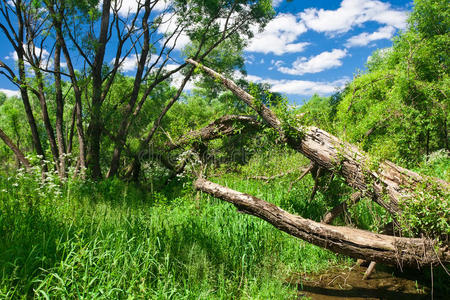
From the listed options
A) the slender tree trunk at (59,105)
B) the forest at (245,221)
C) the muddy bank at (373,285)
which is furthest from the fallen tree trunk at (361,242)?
the slender tree trunk at (59,105)

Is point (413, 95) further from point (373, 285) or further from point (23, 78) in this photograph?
point (23, 78)

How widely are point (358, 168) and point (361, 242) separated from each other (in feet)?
3.52

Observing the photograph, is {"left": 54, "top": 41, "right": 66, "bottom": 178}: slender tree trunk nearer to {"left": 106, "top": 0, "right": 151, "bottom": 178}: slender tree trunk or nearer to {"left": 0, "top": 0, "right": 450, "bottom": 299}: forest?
{"left": 0, "top": 0, "right": 450, "bottom": 299}: forest

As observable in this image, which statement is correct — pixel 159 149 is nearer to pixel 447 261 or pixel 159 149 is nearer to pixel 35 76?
pixel 35 76

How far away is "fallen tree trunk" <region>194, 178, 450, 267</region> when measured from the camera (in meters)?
3.30

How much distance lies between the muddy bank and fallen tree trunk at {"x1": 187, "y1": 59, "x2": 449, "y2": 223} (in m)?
1.20

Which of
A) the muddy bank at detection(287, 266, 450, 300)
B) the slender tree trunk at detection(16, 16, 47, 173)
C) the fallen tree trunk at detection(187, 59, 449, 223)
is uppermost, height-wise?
the slender tree trunk at detection(16, 16, 47, 173)

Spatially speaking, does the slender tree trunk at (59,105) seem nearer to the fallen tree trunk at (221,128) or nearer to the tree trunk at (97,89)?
the tree trunk at (97,89)

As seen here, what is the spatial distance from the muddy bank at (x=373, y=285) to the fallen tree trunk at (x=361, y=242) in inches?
32.2

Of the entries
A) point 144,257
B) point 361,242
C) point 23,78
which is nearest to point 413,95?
point 361,242

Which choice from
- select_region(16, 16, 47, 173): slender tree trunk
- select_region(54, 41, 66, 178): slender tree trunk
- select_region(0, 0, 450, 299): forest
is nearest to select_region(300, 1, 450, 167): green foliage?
select_region(0, 0, 450, 299): forest

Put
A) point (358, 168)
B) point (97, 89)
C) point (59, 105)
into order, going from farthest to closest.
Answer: point (97, 89)
point (59, 105)
point (358, 168)

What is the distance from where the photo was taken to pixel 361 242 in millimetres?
3350

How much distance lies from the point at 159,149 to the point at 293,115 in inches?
229
